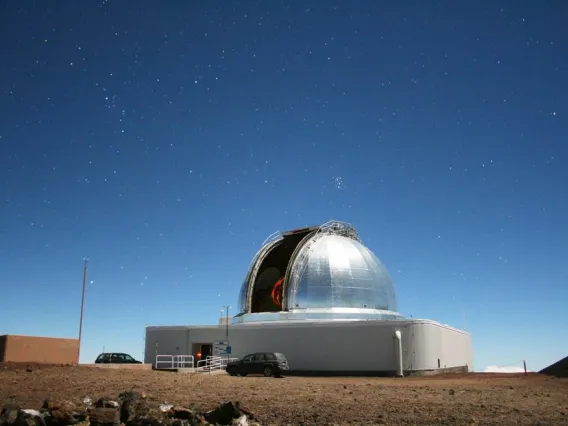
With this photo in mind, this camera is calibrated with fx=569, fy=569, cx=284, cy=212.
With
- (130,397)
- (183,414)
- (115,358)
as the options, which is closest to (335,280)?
(115,358)

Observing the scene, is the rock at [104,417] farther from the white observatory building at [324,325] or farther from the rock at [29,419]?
the white observatory building at [324,325]

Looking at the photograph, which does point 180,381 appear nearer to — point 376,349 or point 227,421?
point 227,421

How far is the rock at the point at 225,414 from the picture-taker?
13.5 meters

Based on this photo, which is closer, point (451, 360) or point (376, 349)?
point (376, 349)

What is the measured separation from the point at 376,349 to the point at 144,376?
1309cm

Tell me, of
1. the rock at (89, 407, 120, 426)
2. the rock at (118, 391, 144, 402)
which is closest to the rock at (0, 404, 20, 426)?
the rock at (89, 407, 120, 426)

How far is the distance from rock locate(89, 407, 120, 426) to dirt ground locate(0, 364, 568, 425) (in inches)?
100

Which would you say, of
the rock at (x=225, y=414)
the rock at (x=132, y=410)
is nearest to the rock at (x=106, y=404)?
the rock at (x=132, y=410)

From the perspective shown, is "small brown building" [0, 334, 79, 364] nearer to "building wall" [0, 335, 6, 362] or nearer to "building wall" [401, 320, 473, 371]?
"building wall" [0, 335, 6, 362]

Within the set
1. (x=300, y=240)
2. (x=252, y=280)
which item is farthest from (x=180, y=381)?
(x=300, y=240)

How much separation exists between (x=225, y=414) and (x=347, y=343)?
58.8 ft

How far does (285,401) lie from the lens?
16031mm

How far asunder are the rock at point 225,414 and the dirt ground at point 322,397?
685mm

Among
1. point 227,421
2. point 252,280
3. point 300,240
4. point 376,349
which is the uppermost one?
point 300,240
